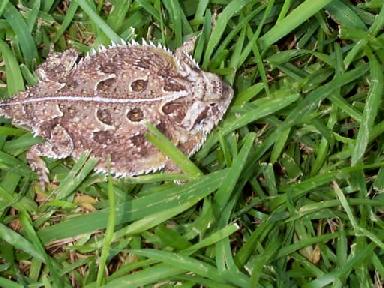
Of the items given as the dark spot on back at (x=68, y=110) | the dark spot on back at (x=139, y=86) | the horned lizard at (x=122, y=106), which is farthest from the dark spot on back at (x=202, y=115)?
the dark spot on back at (x=68, y=110)

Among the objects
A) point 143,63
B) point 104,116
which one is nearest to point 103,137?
point 104,116

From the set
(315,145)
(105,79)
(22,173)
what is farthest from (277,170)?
(22,173)

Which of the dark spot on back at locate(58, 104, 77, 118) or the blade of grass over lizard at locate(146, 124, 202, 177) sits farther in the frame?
the dark spot on back at locate(58, 104, 77, 118)

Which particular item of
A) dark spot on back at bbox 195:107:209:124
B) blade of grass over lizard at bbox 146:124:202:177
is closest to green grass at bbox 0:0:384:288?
blade of grass over lizard at bbox 146:124:202:177

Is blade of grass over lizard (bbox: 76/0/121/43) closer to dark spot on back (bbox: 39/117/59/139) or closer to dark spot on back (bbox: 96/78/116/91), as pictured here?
dark spot on back (bbox: 96/78/116/91)

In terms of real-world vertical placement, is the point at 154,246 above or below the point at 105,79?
below

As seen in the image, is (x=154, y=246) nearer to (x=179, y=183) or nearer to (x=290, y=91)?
(x=179, y=183)
